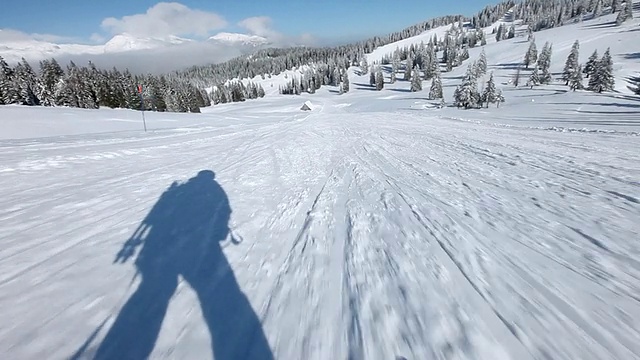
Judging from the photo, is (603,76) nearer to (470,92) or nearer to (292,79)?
(470,92)

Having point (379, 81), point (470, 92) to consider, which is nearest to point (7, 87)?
point (470, 92)

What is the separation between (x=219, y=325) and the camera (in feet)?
10.3

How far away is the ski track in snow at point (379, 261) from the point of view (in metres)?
2.91

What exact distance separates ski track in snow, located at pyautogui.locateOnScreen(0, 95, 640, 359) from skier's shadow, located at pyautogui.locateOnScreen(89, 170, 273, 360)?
142mm

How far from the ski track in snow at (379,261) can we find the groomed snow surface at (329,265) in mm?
25

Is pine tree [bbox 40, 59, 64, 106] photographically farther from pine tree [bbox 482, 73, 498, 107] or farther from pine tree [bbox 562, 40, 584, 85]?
pine tree [bbox 562, 40, 584, 85]

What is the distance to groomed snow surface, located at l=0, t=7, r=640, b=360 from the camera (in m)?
2.92

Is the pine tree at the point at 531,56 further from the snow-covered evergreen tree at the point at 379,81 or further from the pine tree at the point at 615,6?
the pine tree at the point at 615,6

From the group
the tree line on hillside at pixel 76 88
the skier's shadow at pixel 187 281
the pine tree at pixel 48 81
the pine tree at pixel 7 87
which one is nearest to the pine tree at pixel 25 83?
the tree line on hillside at pixel 76 88

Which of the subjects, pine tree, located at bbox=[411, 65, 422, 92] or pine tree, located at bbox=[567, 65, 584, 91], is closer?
pine tree, located at bbox=[567, 65, 584, 91]

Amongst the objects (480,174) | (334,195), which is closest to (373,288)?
(334,195)

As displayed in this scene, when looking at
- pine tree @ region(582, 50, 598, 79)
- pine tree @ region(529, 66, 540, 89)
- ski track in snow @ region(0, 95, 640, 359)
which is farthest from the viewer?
pine tree @ region(529, 66, 540, 89)

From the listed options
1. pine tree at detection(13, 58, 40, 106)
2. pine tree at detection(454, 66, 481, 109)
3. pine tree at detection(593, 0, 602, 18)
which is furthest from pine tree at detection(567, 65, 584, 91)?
pine tree at detection(13, 58, 40, 106)

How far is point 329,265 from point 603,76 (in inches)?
3233
